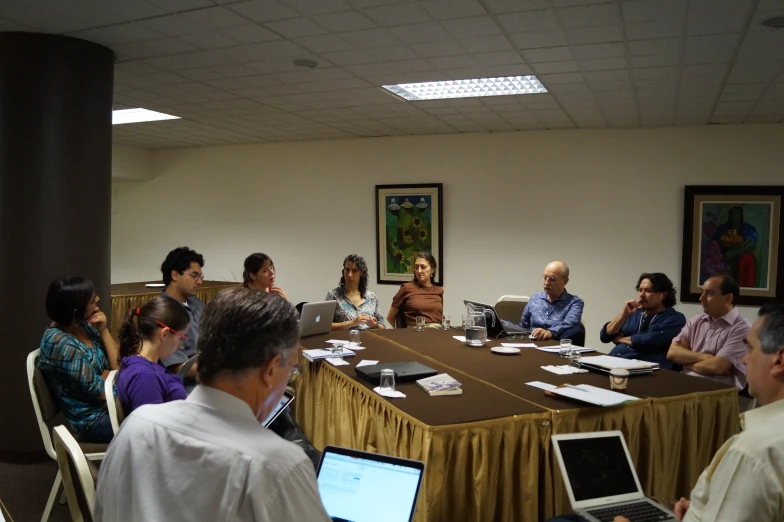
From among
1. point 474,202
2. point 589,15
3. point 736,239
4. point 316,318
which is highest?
point 589,15

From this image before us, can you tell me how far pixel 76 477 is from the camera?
1.51m

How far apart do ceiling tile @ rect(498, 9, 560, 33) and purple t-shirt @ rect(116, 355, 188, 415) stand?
254 centimetres

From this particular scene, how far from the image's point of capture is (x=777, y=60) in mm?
3715

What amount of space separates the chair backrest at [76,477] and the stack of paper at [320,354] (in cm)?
181

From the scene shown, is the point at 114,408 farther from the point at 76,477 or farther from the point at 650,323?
the point at 650,323

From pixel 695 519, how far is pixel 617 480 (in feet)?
1.46

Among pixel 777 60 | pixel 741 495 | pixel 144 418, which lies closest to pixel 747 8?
pixel 777 60

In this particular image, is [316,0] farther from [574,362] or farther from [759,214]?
[759,214]

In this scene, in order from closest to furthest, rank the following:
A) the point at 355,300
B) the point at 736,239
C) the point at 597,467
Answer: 1. the point at 597,467
2. the point at 355,300
3. the point at 736,239

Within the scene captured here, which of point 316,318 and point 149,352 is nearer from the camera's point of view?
point 149,352

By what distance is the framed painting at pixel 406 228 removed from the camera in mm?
6879

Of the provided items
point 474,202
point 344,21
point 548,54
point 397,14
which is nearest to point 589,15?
point 548,54

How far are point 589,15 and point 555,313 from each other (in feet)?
7.42

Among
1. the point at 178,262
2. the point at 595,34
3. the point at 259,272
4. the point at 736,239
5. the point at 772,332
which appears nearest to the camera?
the point at 772,332
